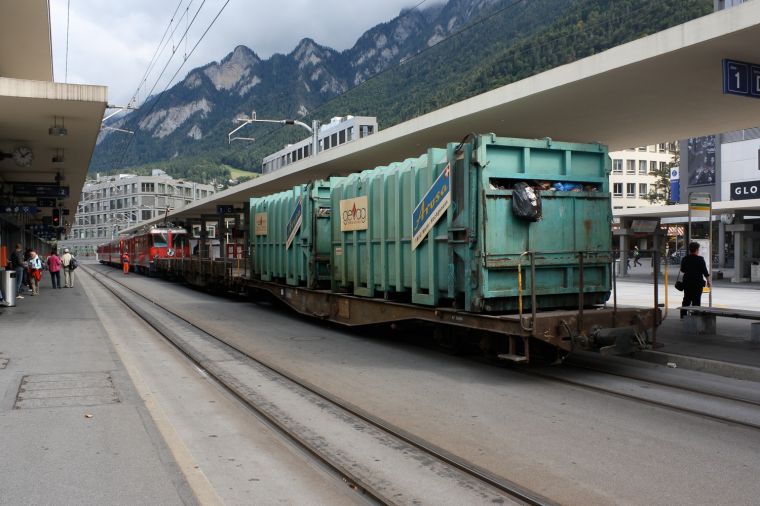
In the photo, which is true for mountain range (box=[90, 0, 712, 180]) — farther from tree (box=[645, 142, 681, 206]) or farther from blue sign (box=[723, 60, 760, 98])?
blue sign (box=[723, 60, 760, 98])

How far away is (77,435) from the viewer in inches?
227

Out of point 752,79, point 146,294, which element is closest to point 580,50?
point 146,294

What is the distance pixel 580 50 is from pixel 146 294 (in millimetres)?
61043

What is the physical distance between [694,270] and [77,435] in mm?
11692

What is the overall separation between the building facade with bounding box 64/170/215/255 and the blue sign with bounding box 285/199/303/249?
104m

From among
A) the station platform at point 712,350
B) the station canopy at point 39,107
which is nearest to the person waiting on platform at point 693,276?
the station platform at point 712,350

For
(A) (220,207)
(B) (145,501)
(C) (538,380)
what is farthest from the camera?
(A) (220,207)

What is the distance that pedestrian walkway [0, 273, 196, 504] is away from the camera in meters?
4.50

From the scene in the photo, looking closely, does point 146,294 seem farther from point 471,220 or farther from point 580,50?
point 580,50

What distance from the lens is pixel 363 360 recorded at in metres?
10.0

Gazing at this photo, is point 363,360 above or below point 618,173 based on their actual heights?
below

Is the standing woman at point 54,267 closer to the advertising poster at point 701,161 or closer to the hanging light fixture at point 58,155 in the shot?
the hanging light fixture at point 58,155

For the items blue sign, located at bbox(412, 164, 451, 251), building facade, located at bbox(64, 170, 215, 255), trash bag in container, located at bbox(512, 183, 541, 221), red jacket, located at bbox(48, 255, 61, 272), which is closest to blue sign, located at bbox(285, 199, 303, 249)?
blue sign, located at bbox(412, 164, 451, 251)

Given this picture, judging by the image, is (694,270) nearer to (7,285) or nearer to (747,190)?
(7,285)
